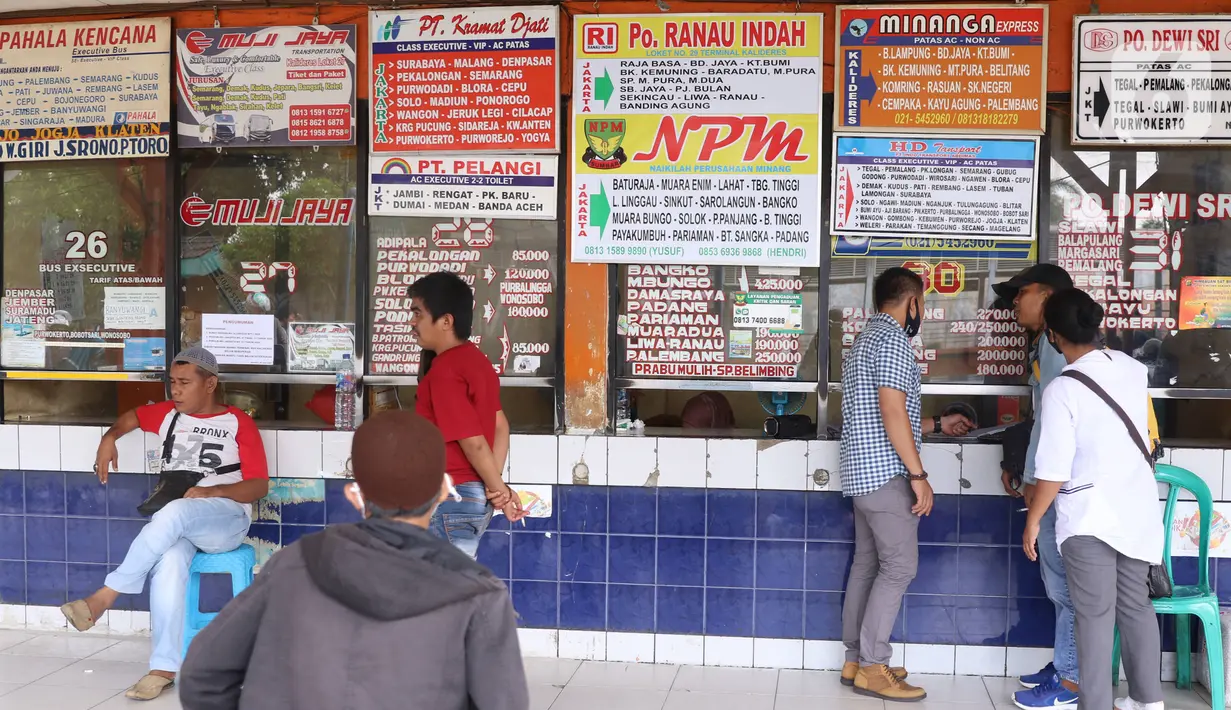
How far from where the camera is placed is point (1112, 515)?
356 centimetres

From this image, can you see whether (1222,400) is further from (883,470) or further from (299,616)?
(299,616)

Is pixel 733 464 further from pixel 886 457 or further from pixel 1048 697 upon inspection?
pixel 1048 697

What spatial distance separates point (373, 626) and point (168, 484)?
10.3 ft

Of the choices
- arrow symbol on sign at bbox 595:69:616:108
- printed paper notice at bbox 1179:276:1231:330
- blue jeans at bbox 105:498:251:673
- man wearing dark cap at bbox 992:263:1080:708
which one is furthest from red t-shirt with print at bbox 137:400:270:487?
printed paper notice at bbox 1179:276:1231:330

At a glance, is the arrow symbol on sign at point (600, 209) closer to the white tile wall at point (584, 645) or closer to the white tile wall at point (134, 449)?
the white tile wall at point (584, 645)

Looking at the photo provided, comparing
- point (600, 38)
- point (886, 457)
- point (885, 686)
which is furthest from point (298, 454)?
point (885, 686)

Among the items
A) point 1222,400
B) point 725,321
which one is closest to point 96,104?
point 725,321

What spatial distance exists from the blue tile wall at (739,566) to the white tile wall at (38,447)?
1.01m

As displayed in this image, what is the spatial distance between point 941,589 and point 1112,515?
1.13 m

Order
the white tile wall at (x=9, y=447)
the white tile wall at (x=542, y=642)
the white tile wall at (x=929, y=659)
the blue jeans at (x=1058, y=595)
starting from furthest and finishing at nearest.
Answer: the white tile wall at (x=9, y=447) < the white tile wall at (x=542, y=642) < the white tile wall at (x=929, y=659) < the blue jeans at (x=1058, y=595)

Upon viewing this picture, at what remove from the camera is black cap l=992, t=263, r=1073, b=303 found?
419 cm

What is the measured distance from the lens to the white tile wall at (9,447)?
513 cm

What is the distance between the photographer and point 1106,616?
3619 mm

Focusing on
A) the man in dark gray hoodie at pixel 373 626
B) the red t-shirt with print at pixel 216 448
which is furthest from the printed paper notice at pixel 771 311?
the man in dark gray hoodie at pixel 373 626
